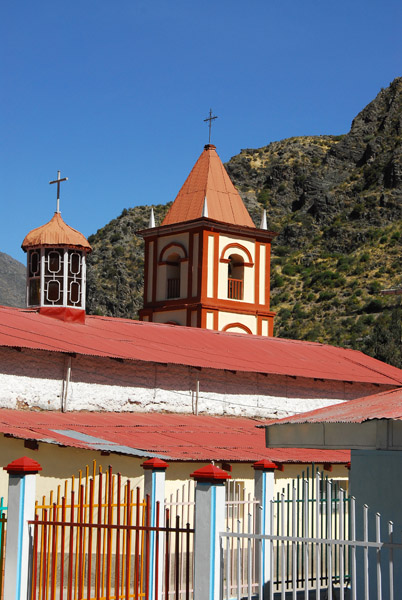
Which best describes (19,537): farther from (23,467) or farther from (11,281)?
(11,281)

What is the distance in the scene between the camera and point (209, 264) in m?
30.4

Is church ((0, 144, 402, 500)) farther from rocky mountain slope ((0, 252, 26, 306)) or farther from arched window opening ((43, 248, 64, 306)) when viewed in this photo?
rocky mountain slope ((0, 252, 26, 306))

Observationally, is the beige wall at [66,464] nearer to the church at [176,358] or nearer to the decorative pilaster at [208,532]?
the church at [176,358]

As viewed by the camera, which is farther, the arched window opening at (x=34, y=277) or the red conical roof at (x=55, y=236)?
the arched window opening at (x=34, y=277)

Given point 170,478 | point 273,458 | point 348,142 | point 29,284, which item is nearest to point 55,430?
point 170,478

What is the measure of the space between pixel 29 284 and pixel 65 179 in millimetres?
2886

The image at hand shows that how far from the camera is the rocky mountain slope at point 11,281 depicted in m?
108

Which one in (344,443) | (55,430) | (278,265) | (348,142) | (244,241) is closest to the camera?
(344,443)

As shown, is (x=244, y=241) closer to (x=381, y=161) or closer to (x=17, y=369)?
(x=17, y=369)

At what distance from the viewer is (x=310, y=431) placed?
1027cm

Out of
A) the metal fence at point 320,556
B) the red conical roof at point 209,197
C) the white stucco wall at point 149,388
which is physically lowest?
the metal fence at point 320,556

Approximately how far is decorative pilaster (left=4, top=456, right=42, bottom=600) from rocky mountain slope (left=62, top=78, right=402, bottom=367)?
138 ft

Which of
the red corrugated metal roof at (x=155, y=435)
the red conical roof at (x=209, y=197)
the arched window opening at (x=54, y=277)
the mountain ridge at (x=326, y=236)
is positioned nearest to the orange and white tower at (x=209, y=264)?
the red conical roof at (x=209, y=197)

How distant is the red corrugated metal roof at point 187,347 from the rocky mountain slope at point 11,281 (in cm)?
8057
